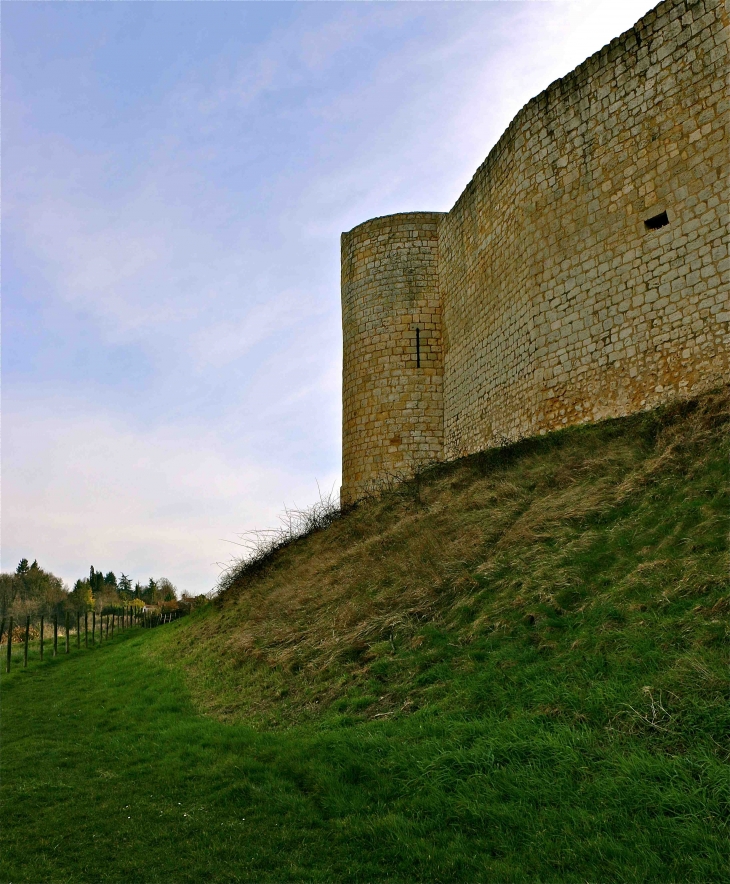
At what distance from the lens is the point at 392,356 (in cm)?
1775

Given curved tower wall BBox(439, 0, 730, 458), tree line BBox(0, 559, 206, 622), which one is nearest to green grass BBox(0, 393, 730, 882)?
curved tower wall BBox(439, 0, 730, 458)

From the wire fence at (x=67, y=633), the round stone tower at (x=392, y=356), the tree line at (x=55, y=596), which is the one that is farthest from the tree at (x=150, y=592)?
the round stone tower at (x=392, y=356)

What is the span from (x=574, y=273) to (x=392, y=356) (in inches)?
251

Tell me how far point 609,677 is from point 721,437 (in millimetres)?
4111

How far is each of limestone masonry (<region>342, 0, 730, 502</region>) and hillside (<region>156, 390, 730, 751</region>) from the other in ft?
4.03

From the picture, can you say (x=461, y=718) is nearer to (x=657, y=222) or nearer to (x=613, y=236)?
→ (x=657, y=222)

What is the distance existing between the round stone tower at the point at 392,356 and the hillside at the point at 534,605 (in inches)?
196

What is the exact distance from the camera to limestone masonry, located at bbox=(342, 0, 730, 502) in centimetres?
1002

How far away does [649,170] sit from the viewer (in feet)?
35.4

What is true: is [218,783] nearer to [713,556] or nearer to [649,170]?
[713,556]

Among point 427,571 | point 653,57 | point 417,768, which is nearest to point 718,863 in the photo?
point 417,768

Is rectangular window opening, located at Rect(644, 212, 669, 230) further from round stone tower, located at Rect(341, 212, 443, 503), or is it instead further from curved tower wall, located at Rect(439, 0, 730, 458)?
round stone tower, located at Rect(341, 212, 443, 503)

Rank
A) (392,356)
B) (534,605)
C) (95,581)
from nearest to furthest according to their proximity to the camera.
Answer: (534,605), (392,356), (95,581)

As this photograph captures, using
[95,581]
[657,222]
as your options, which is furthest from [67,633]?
[95,581]
